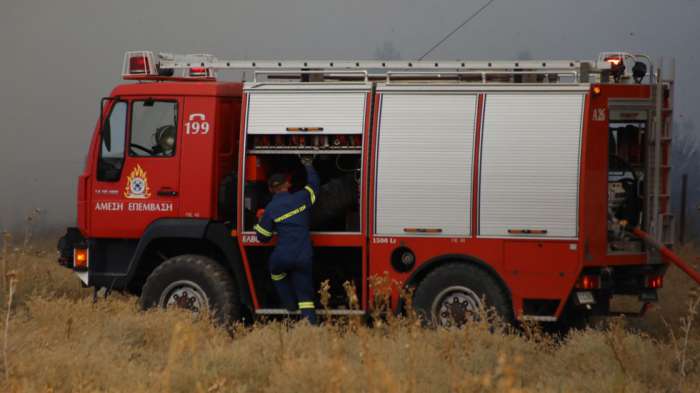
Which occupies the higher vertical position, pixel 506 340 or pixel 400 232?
pixel 400 232

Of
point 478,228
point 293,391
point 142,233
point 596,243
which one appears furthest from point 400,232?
point 293,391

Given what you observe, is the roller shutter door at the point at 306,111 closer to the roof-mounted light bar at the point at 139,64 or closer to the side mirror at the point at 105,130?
the roof-mounted light bar at the point at 139,64

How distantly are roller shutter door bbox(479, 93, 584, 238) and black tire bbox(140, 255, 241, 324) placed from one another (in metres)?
2.55

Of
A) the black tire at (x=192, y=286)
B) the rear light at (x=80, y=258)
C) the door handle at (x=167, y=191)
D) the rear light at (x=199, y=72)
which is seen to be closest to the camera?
the black tire at (x=192, y=286)

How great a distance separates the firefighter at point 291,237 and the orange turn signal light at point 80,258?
6.40 ft

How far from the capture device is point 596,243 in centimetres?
1196

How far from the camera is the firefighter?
12.2 metres

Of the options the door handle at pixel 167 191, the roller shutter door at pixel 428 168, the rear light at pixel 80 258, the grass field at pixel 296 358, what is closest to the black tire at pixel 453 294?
the roller shutter door at pixel 428 168

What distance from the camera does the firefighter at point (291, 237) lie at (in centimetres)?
1223

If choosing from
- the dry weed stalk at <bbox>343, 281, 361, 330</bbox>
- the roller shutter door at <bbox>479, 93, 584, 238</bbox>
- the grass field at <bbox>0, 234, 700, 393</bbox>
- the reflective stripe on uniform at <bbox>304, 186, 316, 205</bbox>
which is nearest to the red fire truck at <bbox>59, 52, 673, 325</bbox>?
the roller shutter door at <bbox>479, 93, 584, 238</bbox>

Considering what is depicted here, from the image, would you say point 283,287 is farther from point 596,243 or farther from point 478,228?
point 596,243

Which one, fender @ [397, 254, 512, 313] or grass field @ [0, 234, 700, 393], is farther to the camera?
fender @ [397, 254, 512, 313]

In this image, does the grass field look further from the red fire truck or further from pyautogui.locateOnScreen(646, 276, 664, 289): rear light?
pyautogui.locateOnScreen(646, 276, 664, 289): rear light

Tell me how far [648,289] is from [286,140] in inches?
147
